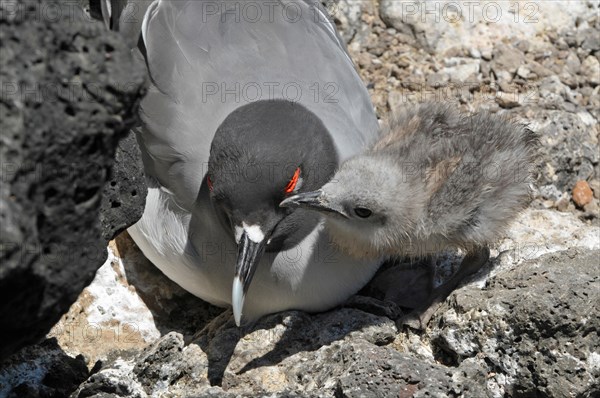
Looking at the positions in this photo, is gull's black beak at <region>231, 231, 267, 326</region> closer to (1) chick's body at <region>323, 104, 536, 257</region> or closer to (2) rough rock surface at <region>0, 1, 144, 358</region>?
(1) chick's body at <region>323, 104, 536, 257</region>

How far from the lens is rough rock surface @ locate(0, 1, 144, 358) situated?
2682 millimetres

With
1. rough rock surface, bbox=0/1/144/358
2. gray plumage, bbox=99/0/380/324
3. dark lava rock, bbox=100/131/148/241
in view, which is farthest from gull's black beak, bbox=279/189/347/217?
rough rock surface, bbox=0/1/144/358

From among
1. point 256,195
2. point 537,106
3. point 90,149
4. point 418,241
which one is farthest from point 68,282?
point 537,106

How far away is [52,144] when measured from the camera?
9.17ft

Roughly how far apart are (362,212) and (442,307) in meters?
0.69

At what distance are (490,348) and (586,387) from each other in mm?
419

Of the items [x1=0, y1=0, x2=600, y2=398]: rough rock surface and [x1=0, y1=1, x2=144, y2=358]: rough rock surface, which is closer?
[x1=0, y1=1, x2=144, y2=358]: rough rock surface

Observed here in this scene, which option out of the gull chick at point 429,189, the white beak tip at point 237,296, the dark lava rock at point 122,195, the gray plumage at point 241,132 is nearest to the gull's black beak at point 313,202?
the gull chick at point 429,189

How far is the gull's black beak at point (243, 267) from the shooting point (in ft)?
13.8

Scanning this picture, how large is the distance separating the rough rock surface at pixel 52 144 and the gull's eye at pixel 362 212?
4.43 feet

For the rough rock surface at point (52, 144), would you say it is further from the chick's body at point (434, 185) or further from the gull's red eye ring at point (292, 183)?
the chick's body at point (434, 185)

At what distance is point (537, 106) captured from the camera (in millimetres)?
5676

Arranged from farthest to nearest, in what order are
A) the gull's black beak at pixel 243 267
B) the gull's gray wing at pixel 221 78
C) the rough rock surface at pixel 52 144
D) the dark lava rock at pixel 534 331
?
the gull's gray wing at pixel 221 78
the gull's black beak at pixel 243 267
the dark lava rock at pixel 534 331
the rough rock surface at pixel 52 144

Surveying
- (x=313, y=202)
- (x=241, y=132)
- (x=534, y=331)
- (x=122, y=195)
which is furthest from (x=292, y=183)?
(x=534, y=331)
